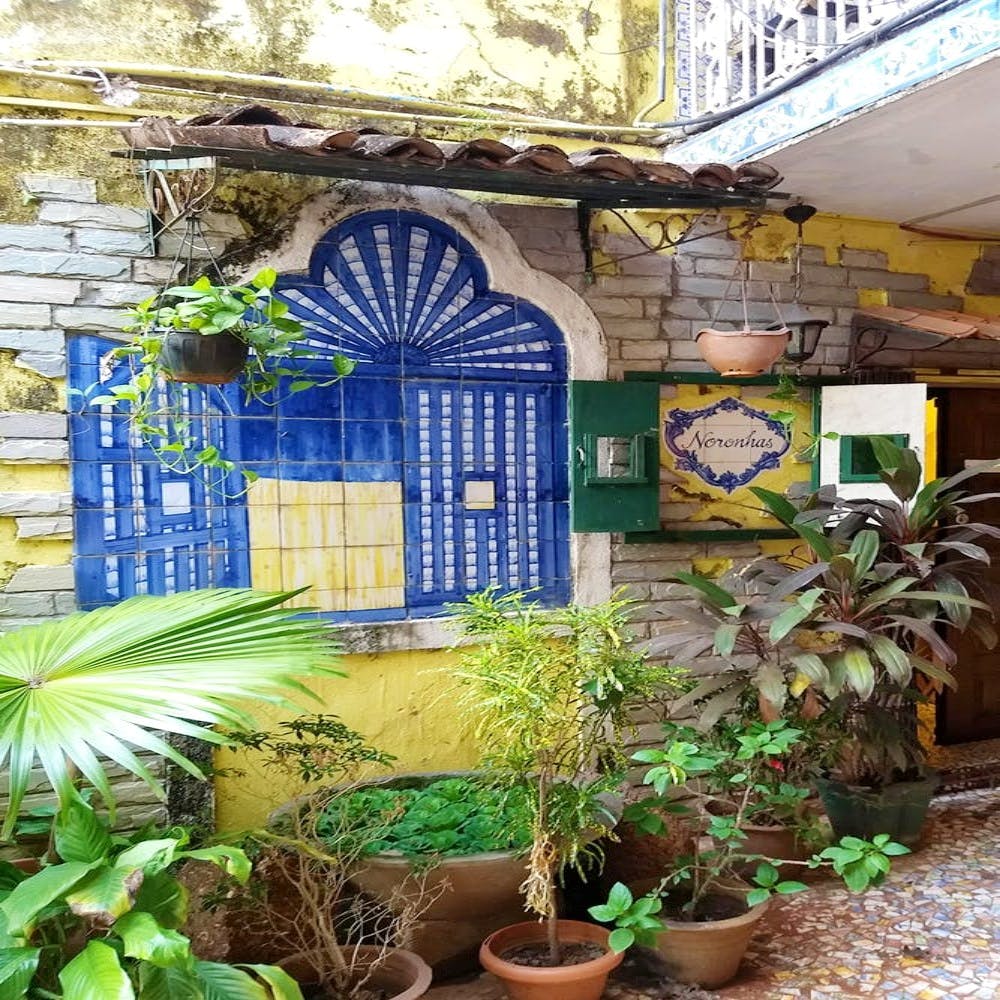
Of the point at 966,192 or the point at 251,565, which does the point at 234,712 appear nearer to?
the point at 251,565

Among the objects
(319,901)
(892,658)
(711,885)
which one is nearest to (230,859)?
(319,901)

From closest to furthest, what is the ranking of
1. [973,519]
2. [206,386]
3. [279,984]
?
[279,984] → [206,386] → [973,519]

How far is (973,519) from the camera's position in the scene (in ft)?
15.6

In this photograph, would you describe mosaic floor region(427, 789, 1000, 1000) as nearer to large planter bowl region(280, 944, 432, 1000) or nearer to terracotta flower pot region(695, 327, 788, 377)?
large planter bowl region(280, 944, 432, 1000)

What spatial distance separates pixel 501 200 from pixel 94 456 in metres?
1.82

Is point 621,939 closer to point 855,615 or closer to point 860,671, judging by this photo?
point 860,671

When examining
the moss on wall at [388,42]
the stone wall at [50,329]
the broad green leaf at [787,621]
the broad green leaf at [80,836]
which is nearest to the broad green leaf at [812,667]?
the broad green leaf at [787,621]

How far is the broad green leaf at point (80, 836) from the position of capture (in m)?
2.04

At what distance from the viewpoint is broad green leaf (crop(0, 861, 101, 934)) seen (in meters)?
1.84

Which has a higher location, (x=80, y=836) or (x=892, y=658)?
(x=892, y=658)

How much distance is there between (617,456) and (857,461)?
3.71 ft

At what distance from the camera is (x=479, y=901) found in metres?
2.87

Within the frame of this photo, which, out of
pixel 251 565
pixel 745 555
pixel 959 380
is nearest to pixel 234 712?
pixel 251 565

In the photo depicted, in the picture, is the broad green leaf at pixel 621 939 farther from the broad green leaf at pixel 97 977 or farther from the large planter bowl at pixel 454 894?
the broad green leaf at pixel 97 977
